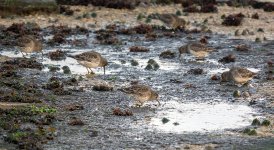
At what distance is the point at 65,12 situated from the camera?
34312 millimetres

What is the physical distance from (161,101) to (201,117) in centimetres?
187

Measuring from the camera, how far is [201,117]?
1723 centimetres

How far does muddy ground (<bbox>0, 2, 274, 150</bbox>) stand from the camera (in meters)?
15.0

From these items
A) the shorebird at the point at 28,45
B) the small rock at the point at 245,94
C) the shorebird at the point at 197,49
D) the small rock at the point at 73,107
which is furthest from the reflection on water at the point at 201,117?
the shorebird at the point at 28,45

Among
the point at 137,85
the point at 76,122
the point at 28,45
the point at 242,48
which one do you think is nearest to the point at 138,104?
the point at 137,85

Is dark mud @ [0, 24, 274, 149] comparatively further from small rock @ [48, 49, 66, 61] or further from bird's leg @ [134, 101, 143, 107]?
small rock @ [48, 49, 66, 61]

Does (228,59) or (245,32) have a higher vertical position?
(228,59)

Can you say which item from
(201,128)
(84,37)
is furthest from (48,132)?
(84,37)

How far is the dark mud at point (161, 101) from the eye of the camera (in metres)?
15.0

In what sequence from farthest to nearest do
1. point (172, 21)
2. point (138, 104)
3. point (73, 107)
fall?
point (172, 21)
point (138, 104)
point (73, 107)

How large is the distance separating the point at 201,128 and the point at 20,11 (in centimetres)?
1875

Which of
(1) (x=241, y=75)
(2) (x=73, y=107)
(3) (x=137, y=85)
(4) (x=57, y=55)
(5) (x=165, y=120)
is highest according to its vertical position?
(3) (x=137, y=85)

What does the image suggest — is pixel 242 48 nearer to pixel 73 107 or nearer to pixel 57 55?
pixel 57 55

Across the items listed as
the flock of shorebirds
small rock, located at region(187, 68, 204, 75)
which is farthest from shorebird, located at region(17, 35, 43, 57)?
small rock, located at region(187, 68, 204, 75)
